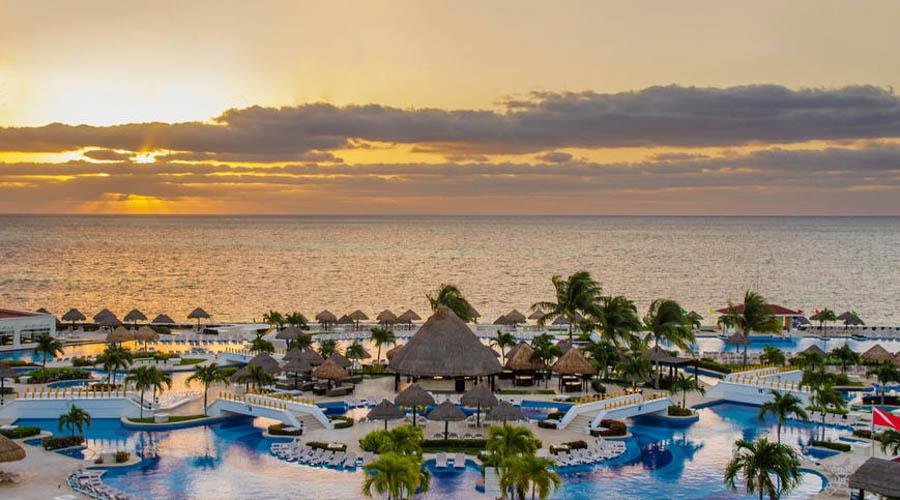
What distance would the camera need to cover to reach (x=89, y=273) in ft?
517

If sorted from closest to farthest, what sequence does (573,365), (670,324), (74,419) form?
(74,419) → (573,365) → (670,324)

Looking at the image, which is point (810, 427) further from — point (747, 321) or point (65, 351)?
point (65, 351)

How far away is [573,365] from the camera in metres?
49.1

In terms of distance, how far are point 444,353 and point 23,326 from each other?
37.5 m

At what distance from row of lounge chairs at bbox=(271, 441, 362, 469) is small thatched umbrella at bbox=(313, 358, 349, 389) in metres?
9.35

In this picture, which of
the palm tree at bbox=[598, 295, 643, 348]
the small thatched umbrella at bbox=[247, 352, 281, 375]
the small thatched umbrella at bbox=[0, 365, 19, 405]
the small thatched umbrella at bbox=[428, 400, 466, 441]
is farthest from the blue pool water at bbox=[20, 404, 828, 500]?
the palm tree at bbox=[598, 295, 643, 348]

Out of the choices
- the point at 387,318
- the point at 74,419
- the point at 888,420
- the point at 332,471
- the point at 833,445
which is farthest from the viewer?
the point at 387,318

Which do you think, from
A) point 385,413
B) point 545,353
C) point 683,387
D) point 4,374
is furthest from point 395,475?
point 4,374

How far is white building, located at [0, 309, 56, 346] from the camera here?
64.7 metres

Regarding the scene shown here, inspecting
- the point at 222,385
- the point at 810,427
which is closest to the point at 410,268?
the point at 222,385

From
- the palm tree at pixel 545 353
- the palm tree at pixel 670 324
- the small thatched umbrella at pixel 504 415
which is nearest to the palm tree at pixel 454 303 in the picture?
the palm tree at pixel 545 353

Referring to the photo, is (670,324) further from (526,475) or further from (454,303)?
(526,475)

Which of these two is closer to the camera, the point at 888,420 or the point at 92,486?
the point at 92,486

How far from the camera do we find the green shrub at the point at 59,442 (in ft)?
126
